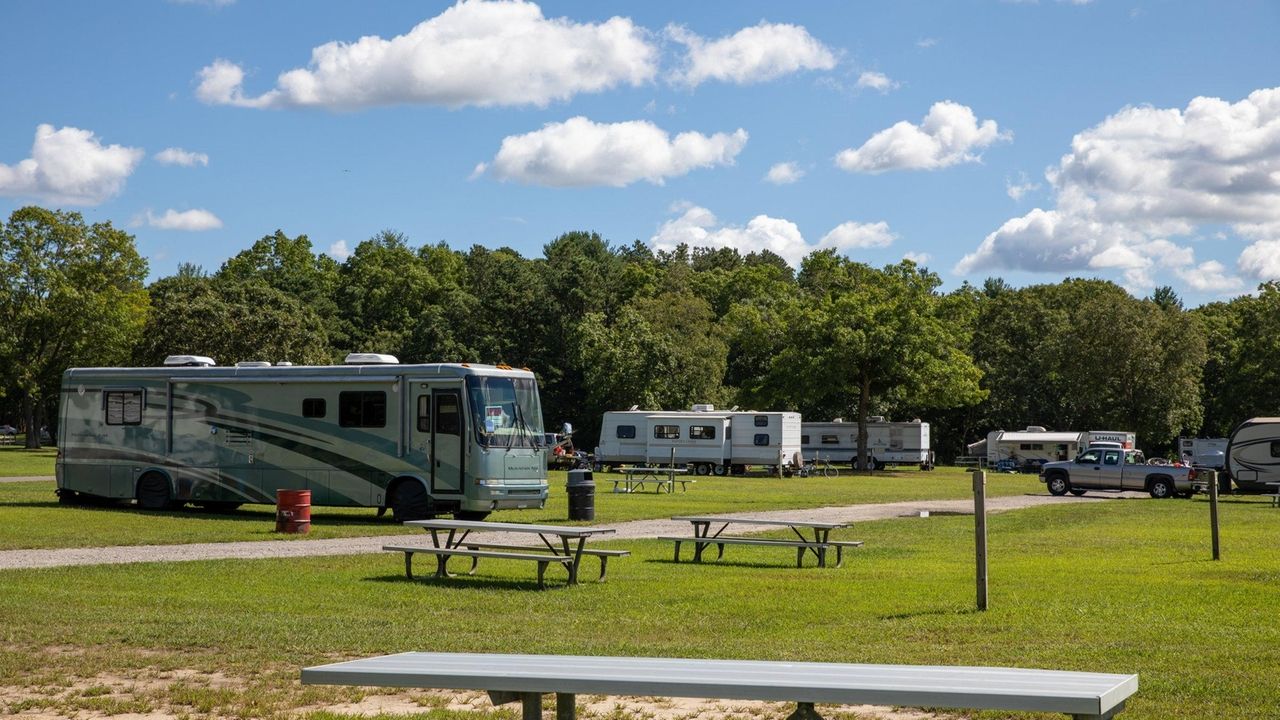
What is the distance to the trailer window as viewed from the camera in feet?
181

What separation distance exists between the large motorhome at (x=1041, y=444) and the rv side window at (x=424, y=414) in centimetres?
4871

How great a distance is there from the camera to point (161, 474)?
26.1 meters

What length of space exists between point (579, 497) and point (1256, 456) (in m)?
25.3

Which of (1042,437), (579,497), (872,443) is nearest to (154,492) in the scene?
(579,497)

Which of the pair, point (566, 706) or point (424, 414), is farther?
point (424, 414)

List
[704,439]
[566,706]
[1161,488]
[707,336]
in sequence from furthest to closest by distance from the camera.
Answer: [707,336] → [704,439] → [1161,488] → [566,706]

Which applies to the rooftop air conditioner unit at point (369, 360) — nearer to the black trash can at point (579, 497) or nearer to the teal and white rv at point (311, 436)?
the teal and white rv at point (311, 436)

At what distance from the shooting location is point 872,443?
215 ft

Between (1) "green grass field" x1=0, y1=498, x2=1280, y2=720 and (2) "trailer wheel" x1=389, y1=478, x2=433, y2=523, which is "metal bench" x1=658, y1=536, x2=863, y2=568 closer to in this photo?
A: (1) "green grass field" x1=0, y1=498, x2=1280, y2=720

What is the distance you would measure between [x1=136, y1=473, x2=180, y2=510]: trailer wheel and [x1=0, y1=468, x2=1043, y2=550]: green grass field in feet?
0.97

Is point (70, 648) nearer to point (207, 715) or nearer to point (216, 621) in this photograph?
point (216, 621)

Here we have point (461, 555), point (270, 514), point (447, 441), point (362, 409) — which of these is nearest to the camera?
point (461, 555)

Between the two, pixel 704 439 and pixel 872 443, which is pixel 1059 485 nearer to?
pixel 704 439

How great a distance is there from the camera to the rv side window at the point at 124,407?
26337 millimetres
